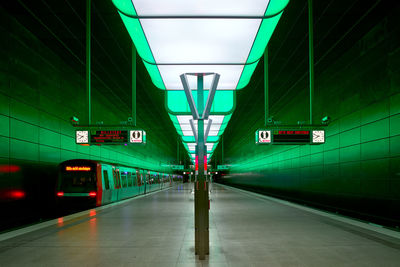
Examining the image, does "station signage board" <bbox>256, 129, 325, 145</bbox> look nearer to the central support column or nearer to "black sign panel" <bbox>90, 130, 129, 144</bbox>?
"black sign panel" <bbox>90, 130, 129, 144</bbox>

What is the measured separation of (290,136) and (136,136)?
6.67 m

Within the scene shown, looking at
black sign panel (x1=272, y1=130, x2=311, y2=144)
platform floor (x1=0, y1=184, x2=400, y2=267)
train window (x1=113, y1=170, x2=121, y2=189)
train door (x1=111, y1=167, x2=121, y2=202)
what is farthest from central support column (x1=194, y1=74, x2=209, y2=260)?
train window (x1=113, y1=170, x2=121, y2=189)

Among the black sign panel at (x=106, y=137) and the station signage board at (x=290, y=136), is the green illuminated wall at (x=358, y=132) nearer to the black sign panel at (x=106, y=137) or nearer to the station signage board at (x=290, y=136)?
the station signage board at (x=290, y=136)

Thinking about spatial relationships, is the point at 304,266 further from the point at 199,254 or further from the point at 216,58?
the point at 216,58

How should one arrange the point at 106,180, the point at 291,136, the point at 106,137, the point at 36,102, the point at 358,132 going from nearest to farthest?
the point at 358,132, the point at 291,136, the point at 106,137, the point at 36,102, the point at 106,180

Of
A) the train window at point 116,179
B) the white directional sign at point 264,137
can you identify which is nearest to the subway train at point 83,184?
the train window at point 116,179

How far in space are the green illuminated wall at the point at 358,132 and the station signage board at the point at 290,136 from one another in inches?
42.1

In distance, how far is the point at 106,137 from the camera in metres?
15.4

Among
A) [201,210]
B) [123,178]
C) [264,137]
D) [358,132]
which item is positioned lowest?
[123,178]

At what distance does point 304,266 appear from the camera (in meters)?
5.71

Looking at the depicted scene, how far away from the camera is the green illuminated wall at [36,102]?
43.3 ft

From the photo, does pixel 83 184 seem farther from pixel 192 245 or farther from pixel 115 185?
pixel 192 245

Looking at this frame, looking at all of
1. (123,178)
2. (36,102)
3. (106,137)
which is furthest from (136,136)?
(123,178)

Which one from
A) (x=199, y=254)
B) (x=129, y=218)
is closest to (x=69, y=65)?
(x=129, y=218)
